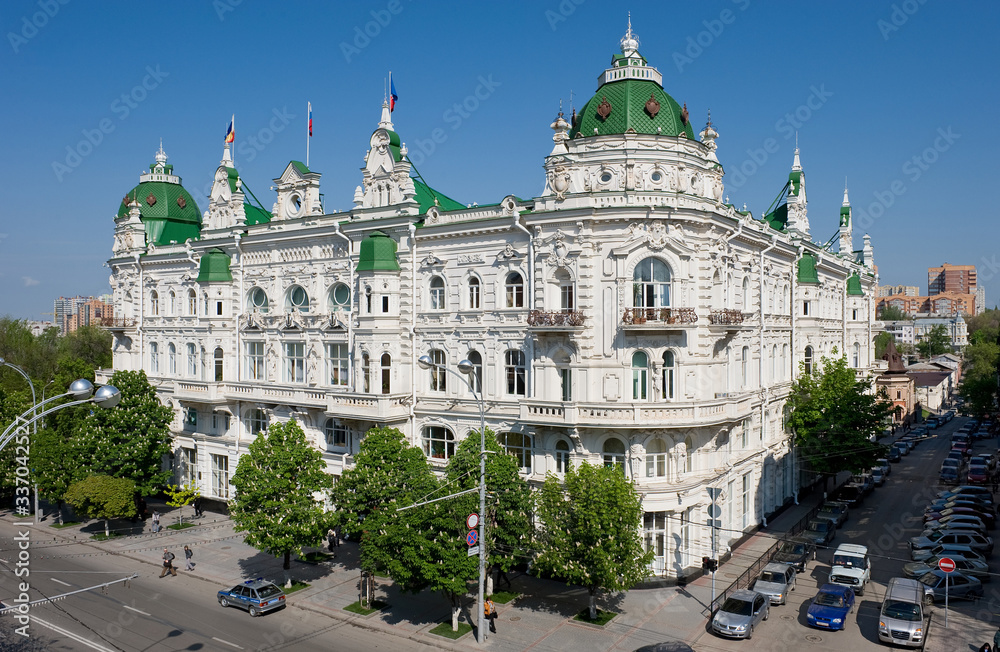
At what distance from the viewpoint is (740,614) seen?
32.0 meters

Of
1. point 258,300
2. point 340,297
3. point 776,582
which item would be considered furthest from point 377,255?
point 776,582

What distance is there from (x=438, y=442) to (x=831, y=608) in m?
22.4

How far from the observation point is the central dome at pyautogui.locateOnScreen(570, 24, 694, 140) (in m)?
39.3

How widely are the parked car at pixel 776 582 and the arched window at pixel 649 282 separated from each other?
14.6 meters

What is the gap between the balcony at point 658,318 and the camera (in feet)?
120

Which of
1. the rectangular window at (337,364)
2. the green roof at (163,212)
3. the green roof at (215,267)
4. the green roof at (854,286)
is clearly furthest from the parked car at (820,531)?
the green roof at (163,212)

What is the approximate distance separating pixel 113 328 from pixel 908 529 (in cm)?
6275

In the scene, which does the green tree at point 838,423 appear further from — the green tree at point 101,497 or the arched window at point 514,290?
the green tree at point 101,497

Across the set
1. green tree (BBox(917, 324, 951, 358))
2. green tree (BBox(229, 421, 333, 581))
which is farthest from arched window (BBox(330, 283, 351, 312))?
green tree (BBox(917, 324, 951, 358))

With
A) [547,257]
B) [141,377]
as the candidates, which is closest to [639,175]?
[547,257]

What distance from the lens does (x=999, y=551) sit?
4466 centimetres

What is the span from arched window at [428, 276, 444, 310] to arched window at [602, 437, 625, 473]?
12945 millimetres

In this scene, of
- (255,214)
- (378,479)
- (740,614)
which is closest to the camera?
(740,614)

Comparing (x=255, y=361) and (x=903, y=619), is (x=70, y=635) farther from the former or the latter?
(x=903, y=619)
